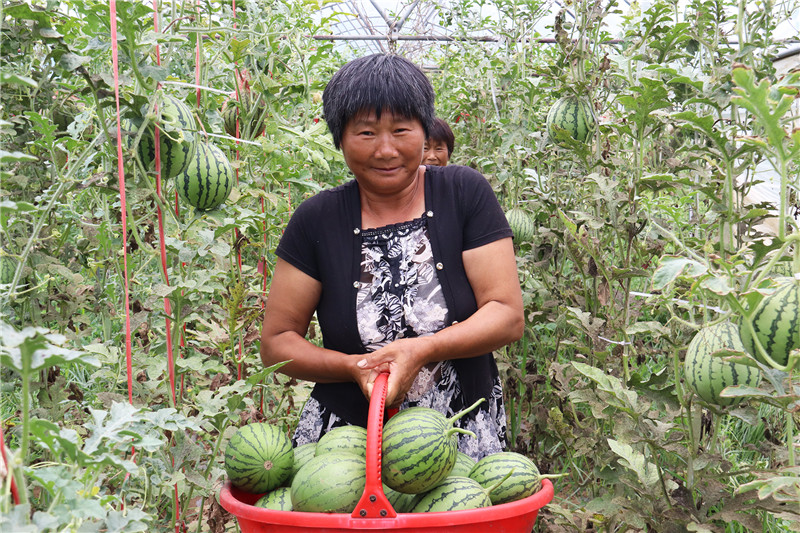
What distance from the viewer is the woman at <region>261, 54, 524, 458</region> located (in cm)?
222

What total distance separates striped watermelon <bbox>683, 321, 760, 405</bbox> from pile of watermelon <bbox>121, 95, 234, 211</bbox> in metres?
1.26

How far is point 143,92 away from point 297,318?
2.81 ft

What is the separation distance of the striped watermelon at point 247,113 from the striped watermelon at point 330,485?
150 centimetres

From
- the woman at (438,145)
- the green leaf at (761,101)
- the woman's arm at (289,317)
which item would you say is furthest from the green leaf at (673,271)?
the woman at (438,145)

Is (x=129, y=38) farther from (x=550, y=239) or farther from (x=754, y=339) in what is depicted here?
(x=550, y=239)

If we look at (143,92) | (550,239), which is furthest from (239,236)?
(550,239)

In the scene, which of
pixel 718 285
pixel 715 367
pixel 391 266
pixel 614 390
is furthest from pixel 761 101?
pixel 391 266

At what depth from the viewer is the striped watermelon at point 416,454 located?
1.62 metres

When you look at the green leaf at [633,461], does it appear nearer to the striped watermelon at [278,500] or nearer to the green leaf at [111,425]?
the striped watermelon at [278,500]

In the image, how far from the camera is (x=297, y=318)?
2410mm

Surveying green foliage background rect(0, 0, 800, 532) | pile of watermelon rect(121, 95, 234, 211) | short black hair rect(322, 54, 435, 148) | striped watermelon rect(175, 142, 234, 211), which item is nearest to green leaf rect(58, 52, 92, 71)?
green foliage background rect(0, 0, 800, 532)

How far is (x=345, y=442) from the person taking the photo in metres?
1.80

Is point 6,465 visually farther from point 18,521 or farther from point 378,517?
point 378,517

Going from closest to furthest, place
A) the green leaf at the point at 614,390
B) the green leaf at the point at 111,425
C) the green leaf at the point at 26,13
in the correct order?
the green leaf at the point at 111,425
the green leaf at the point at 26,13
the green leaf at the point at 614,390
